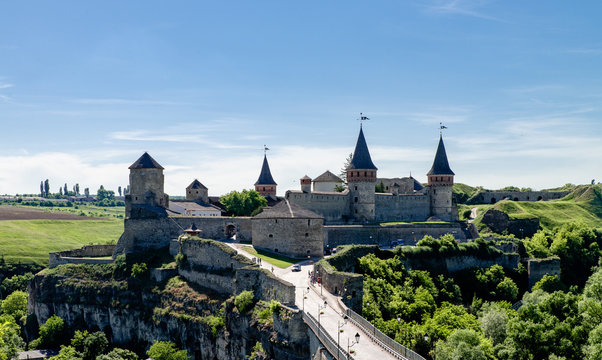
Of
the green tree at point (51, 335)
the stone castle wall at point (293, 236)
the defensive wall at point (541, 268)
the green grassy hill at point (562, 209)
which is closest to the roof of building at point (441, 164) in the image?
the green grassy hill at point (562, 209)

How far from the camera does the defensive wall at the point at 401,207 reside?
80044 mm

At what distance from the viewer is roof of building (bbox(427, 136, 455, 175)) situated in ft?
278

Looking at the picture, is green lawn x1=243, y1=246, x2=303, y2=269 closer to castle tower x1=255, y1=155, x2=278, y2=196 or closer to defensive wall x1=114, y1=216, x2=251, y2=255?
defensive wall x1=114, y1=216, x2=251, y2=255

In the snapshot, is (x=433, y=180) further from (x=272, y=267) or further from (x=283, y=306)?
(x=283, y=306)

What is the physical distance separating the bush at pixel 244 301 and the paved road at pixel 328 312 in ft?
11.8

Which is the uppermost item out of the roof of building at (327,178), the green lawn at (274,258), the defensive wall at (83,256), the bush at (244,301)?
the roof of building at (327,178)

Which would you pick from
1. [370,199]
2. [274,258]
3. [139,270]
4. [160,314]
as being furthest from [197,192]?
[274,258]

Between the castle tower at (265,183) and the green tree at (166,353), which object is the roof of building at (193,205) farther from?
the green tree at (166,353)

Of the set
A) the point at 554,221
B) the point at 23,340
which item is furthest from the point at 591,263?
the point at 23,340

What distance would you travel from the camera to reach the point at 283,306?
38.5 metres

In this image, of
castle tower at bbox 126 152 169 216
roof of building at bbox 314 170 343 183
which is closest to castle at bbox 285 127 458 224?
roof of building at bbox 314 170 343 183

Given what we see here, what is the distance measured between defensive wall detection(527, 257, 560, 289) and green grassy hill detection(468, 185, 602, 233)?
23.1 meters

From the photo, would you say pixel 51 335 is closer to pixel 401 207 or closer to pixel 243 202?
pixel 243 202

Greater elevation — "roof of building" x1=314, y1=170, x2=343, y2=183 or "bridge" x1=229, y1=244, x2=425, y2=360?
"roof of building" x1=314, y1=170, x2=343, y2=183
